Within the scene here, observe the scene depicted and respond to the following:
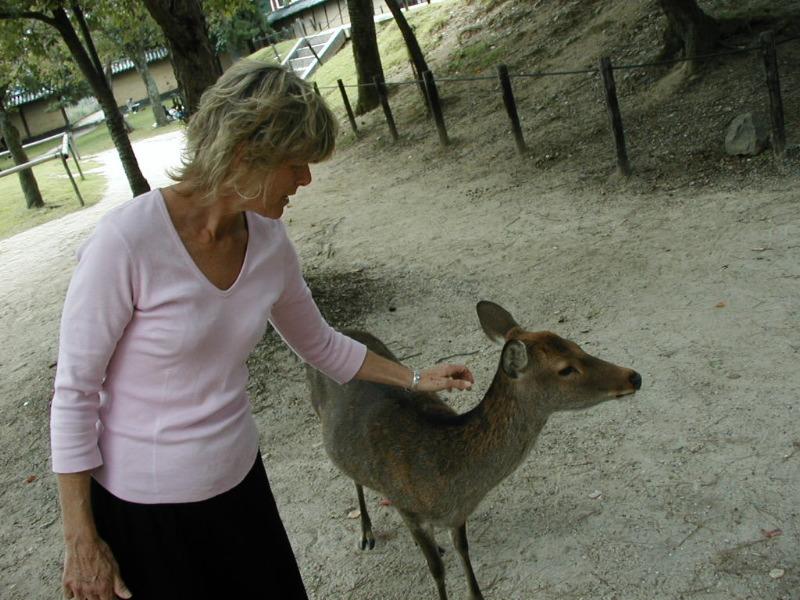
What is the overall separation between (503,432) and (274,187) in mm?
1505

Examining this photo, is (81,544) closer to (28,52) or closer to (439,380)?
(439,380)

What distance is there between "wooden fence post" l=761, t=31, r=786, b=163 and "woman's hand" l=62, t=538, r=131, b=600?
635 centimetres

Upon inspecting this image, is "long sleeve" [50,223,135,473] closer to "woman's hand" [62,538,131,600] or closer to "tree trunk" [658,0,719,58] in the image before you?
"woman's hand" [62,538,131,600]

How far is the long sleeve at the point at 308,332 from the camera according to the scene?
2393mm

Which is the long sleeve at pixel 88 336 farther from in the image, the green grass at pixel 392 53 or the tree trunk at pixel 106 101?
the green grass at pixel 392 53

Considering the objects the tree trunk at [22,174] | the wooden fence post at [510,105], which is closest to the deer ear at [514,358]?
the wooden fence post at [510,105]

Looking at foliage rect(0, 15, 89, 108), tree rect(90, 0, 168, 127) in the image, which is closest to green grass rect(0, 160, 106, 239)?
foliage rect(0, 15, 89, 108)

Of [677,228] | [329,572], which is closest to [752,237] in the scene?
[677,228]

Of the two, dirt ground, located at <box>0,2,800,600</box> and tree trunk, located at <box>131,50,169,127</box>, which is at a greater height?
tree trunk, located at <box>131,50,169,127</box>

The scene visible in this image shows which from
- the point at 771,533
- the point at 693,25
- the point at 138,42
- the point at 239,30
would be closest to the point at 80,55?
the point at 693,25

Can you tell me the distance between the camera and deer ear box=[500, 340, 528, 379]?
2.99m

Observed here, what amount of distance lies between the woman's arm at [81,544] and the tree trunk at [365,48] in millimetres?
12839

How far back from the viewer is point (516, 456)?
3160mm

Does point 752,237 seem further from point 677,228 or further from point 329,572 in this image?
point 329,572
